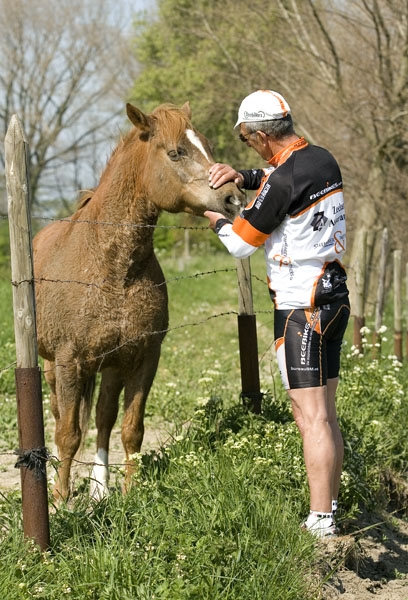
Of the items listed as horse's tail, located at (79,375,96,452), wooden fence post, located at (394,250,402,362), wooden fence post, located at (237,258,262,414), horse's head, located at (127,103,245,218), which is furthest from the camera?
wooden fence post, located at (394,250,402,362)

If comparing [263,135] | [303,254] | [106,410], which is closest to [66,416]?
[106,410]

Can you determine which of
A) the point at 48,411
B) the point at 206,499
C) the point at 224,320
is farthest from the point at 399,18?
the point at 206,499

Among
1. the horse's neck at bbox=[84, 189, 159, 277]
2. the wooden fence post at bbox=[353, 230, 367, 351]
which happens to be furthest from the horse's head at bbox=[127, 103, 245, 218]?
the wooden fence post at bbox=[353, 230, 367, 351]

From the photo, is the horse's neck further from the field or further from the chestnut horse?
the field

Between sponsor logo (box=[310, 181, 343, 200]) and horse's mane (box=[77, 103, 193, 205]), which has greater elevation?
horse's mane (box=[77, 103, 193, 205])

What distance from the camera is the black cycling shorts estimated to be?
4184mm

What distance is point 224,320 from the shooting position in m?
15.1

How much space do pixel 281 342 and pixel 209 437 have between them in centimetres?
112

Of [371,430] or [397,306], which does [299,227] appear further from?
[397,306]

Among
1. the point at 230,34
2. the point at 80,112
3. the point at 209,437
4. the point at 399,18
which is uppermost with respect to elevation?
the point at 80,112

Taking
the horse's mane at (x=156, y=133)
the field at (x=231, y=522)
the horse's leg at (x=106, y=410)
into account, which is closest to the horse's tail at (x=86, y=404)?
the horse's leg at (x=106, y=410)

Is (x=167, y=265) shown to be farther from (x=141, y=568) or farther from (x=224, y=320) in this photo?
(x=141, y=568)

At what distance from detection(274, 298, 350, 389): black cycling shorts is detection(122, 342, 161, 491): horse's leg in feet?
3.56

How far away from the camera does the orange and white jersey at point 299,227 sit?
158 inches
